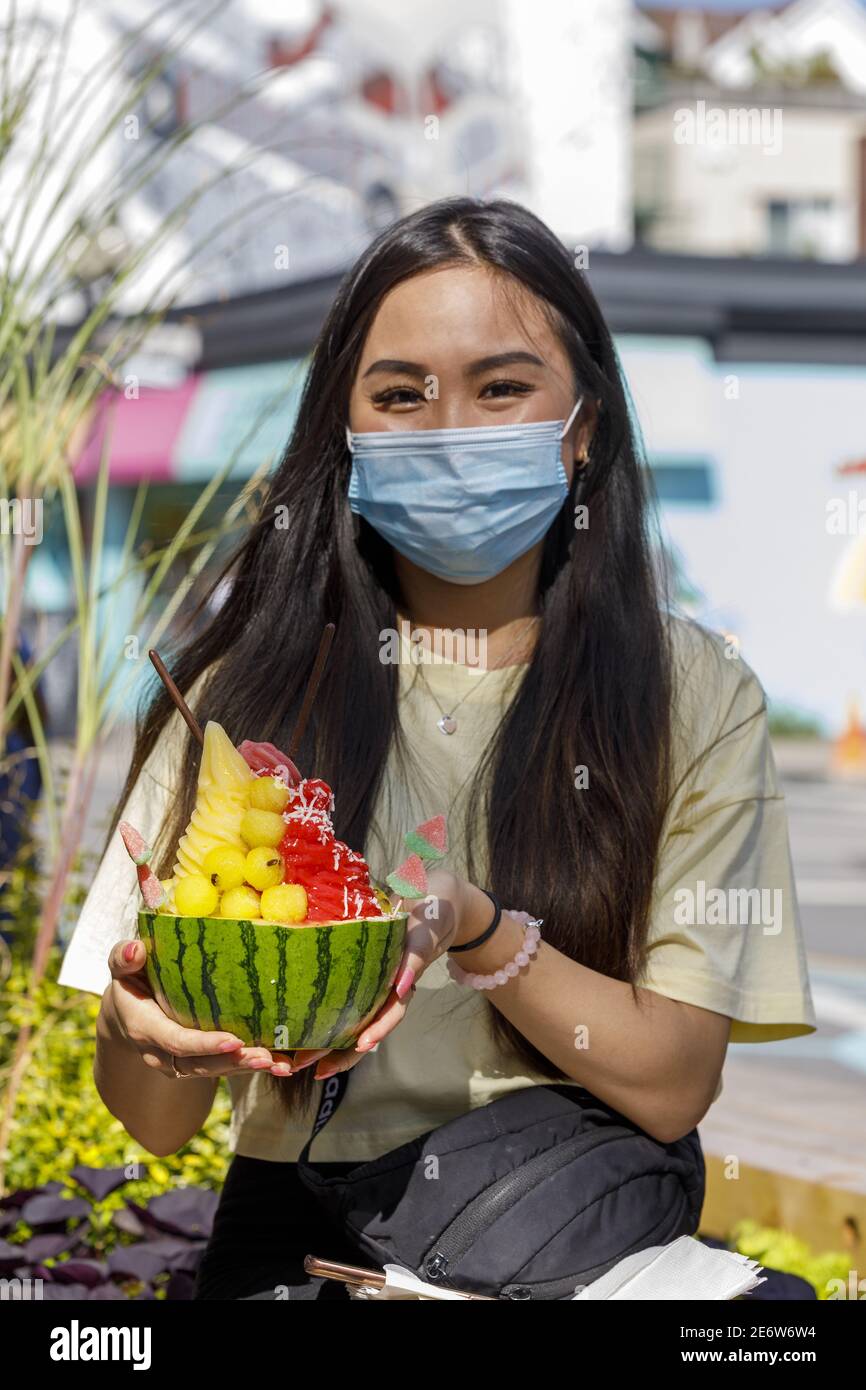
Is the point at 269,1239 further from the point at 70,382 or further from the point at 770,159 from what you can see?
the point at 770,159

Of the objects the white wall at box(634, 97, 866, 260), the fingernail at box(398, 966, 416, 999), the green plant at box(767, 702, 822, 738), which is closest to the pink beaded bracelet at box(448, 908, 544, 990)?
the fingernail at box(398, 966, 416, 999)

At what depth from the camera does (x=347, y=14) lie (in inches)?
796

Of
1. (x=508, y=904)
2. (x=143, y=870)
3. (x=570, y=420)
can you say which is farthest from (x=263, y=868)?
(x=570, y=420)

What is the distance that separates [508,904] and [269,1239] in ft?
1.85

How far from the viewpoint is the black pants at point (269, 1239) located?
2270 millimetres

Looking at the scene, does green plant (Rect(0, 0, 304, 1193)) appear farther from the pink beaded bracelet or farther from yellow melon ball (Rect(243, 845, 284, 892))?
yellow melon ball (Rect(243, 845, 284, 892))

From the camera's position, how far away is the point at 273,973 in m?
1.77

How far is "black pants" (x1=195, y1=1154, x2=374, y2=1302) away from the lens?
2.27 meters

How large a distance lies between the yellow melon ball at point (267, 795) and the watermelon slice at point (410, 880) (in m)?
0.14

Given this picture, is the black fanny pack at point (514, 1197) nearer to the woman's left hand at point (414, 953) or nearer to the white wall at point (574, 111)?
the woman's left hand at point (414, 953)

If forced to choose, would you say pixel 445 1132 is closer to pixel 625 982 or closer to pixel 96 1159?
pixel 625 982

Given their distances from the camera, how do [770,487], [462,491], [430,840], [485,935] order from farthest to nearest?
1. [770,487]
2. [462,491]
3. [485,935]
4. [430,840]
